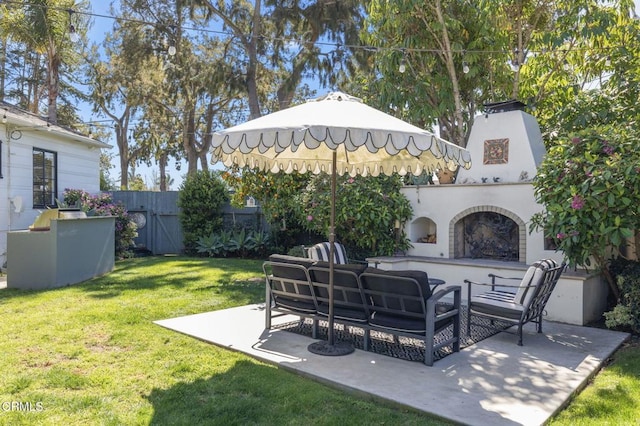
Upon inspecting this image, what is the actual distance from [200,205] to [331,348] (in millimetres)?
10077

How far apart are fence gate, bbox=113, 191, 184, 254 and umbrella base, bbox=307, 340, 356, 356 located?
11.3 metres

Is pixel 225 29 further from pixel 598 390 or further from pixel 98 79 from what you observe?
pixel 598 390

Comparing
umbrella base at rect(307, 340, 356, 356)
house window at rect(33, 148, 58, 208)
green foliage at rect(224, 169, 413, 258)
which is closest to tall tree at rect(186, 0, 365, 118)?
house window at rect(33, 148, 58, 208)

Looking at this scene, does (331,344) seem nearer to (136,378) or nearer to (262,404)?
(262,404)

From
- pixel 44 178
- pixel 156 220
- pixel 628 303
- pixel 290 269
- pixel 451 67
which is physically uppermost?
pixel 451 67

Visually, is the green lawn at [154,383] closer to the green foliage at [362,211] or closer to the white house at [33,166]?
the green foliage at [362,211]

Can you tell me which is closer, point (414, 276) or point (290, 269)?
point (414, 276)

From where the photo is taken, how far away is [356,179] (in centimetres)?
918

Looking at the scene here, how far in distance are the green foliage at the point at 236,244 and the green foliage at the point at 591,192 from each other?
874 cm

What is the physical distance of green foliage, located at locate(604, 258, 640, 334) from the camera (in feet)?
18.8

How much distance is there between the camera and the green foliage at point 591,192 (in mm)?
5336

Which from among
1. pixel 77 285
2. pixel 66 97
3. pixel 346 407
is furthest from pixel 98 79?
pixel 346 407

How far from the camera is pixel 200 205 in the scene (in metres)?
14.0

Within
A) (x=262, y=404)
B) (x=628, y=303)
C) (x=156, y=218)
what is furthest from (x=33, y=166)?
(x=628, y=303)
